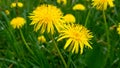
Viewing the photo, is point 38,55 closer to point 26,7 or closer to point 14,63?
point 14,63

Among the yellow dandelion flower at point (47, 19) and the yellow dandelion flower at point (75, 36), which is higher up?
the yellow dandelion flower at point (47, 19)

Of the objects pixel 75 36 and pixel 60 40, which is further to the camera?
pixel 60 40

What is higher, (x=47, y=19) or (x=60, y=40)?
(x=47, y=19)

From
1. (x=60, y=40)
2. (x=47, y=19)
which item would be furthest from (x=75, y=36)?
(x=60, y=40)

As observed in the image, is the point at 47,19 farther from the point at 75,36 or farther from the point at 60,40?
the point at 60,40

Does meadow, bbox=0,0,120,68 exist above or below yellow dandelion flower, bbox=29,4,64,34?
below

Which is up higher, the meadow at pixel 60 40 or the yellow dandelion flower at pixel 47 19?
the yellow dandelion flower at pixel 47 19
